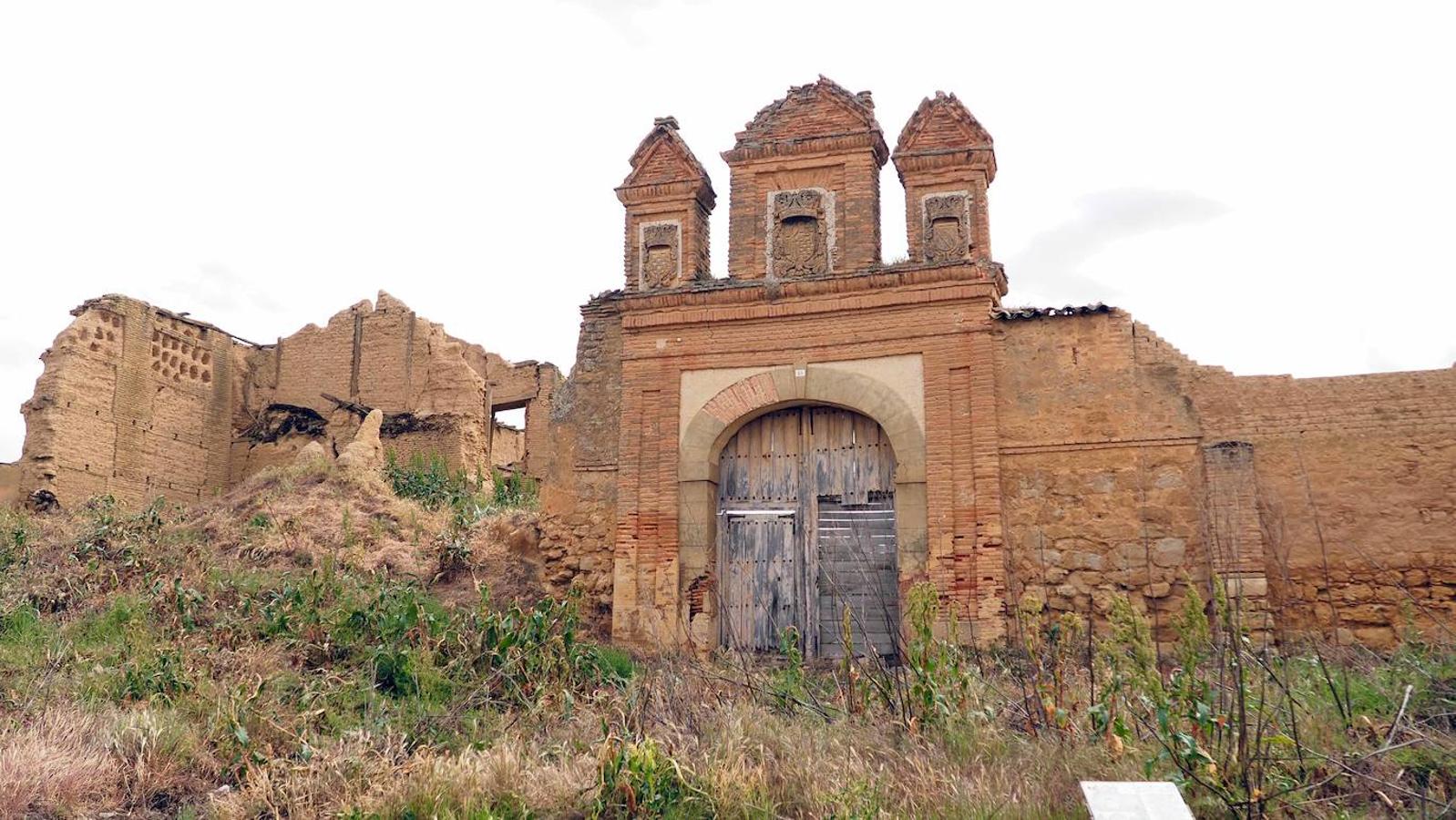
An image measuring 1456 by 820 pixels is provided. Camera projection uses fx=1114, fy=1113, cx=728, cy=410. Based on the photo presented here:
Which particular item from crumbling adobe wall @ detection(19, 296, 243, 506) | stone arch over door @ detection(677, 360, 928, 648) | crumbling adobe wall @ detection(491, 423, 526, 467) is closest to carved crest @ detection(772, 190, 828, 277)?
stone arch over door @ detection(677, 360, 928, 648)

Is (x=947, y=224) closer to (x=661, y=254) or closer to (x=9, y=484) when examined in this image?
(x=661, y=254)

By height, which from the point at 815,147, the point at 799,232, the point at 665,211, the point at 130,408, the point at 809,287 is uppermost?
the point at 815,147

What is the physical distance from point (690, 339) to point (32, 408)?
12348 millimetres

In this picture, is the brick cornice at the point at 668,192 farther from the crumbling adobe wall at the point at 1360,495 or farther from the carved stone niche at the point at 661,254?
the crumbling adobe wall at the point at 1360,495

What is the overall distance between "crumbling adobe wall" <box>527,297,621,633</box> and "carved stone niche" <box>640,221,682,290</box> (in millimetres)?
528

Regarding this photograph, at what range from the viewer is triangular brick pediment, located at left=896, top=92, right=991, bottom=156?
11578 millimetres

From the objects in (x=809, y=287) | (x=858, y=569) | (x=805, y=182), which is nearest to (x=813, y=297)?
(x=809, y=287)

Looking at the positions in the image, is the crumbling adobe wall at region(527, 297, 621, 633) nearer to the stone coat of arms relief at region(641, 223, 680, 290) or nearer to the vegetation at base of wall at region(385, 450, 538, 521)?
the stone coat of arms relief at region(641, 223, 680, 290)

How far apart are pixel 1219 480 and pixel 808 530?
3.82 m

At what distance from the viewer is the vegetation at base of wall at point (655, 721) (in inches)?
211

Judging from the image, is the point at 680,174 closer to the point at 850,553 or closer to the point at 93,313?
the point at 850,553

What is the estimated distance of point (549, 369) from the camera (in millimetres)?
21344

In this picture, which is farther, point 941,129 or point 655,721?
point 941,129

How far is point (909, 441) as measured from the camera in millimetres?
10805
